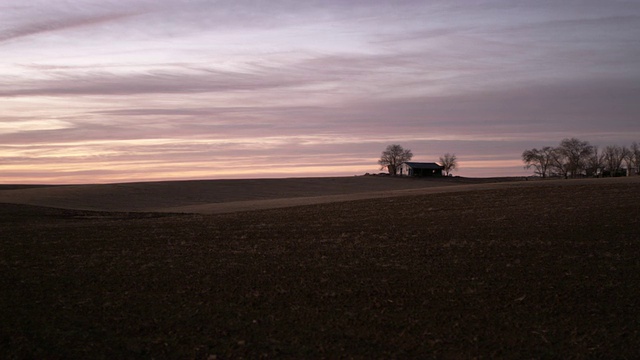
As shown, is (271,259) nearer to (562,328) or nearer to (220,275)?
(220,275)

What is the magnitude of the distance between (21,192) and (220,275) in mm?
51096

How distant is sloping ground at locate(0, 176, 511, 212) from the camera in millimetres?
51625

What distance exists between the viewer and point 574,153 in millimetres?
117312

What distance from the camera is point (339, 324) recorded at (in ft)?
37.1

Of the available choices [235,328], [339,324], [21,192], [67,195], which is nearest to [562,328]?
[339,324]

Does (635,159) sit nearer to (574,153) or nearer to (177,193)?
(574,153)

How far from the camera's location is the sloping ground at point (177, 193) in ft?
169

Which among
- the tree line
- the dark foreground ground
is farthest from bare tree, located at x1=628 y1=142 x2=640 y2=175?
the dark foreground ground

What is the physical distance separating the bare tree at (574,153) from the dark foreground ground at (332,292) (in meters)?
91.9

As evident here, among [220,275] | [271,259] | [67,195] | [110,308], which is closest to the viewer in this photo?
[110,308]

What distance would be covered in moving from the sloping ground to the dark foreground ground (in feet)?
81.5

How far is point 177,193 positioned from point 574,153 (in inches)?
3267

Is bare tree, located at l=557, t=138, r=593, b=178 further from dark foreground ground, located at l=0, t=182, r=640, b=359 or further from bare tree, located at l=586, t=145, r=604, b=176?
dark foreground ground, located at l=0, t=182, r=640, b=359

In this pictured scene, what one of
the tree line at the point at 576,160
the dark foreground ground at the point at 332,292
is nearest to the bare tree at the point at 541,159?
the tree line at the point at 576,160
